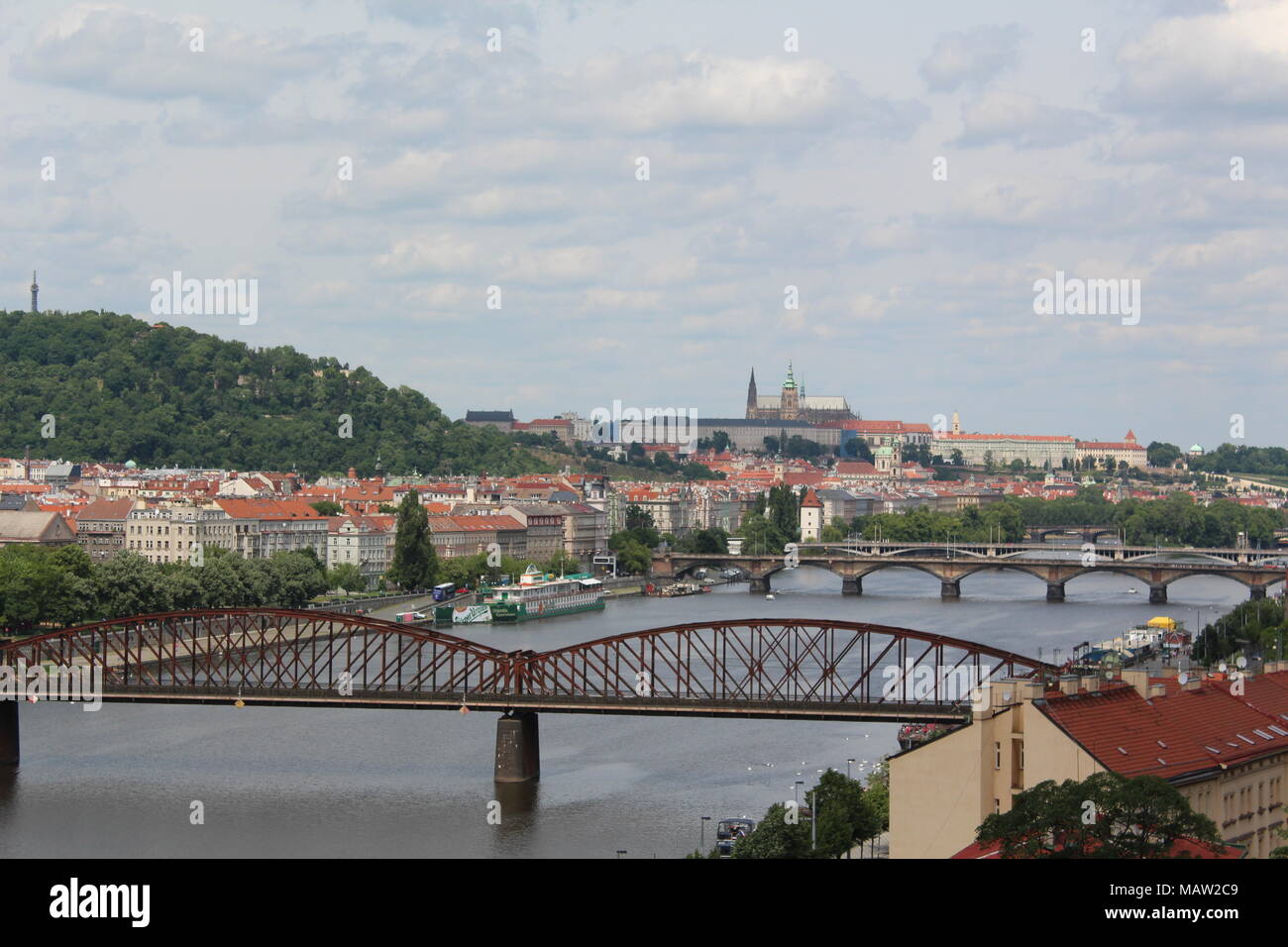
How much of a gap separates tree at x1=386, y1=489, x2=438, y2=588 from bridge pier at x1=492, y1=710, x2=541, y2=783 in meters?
36.6

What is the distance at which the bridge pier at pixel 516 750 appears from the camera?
28000 mm

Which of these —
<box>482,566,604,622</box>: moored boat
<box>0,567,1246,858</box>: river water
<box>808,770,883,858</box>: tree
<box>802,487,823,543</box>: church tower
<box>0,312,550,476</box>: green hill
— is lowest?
<box>0,567,1246,858</box>: river water

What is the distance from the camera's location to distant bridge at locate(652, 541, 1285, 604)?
68562 mm

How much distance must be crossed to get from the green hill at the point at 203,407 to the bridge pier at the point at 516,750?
3152 inches

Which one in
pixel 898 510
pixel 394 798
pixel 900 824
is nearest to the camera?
pixel 900 824

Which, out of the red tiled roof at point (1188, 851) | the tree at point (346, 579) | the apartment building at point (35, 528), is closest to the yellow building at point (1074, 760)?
the red tiled roof at point (1188, 851)

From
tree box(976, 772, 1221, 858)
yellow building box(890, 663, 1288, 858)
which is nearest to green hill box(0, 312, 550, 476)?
yellow building box(890, 663, 1288, 858)

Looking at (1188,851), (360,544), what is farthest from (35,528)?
(1188,851)

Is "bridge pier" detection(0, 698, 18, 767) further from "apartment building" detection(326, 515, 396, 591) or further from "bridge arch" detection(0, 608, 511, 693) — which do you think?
"apartment building" detection(326, 515, 396, 591)

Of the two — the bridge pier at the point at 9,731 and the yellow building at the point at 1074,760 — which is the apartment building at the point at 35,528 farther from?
the yellow building at the point at 1074,760

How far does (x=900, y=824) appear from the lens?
17234 millimetres
